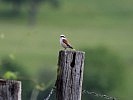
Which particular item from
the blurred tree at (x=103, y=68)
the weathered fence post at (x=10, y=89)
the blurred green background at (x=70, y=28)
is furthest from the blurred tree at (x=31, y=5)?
the weathered fence post at (x=10, y=89)

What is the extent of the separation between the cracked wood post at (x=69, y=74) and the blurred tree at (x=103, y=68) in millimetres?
36677

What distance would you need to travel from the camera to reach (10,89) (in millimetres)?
5977

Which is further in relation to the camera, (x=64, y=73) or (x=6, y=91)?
(x=64, y=73)

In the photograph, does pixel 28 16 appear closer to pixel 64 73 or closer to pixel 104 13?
pixel 104 13

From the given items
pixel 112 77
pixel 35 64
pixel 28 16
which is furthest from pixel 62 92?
pixel 28 16

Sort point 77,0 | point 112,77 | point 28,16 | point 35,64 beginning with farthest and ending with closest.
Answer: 1. point 77,0
2. point 28,16
3. point 35,64
4. point 112,77

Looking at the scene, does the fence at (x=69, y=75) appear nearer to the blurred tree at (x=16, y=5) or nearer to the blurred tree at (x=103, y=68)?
the blurred tree at (x=103, y=68)

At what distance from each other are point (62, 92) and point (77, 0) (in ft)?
312

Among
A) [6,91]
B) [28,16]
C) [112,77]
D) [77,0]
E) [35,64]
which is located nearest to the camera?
[6,91]

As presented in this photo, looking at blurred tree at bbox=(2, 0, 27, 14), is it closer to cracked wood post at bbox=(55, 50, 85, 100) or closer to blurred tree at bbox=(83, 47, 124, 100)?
blurred tree at bbox=(83, 47, 124, 100)

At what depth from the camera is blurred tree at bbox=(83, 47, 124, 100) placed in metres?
46.0

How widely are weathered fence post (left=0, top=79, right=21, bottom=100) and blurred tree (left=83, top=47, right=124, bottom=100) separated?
122 ft

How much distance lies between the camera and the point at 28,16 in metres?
91.0

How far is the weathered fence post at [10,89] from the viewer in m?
5.96
